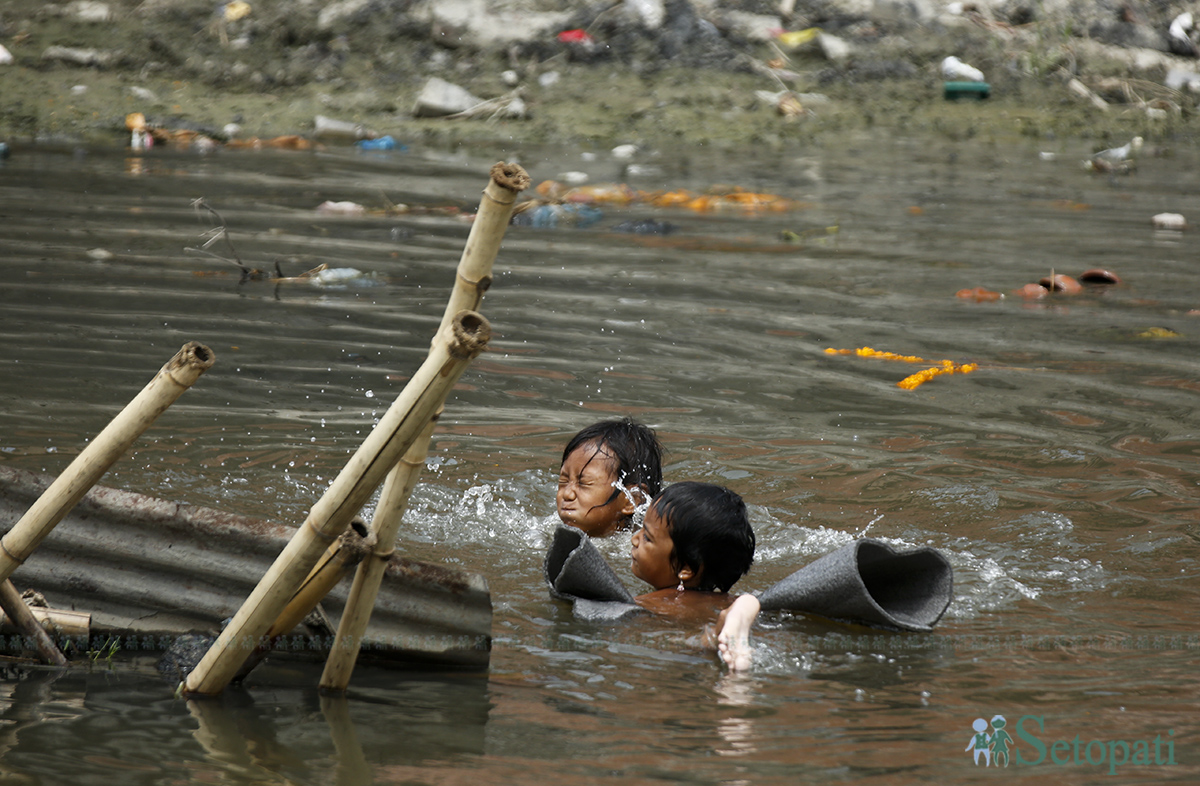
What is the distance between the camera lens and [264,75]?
1375 centimetres

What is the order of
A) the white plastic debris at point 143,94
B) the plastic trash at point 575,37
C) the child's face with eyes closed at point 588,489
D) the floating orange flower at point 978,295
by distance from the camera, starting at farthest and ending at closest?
the plastic trash at point 575,37
the white plastic debris at point 143,94
the floating orange flower at point 978,295
the child's face with eyes closed at point 588,489

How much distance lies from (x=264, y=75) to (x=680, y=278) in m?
7.55

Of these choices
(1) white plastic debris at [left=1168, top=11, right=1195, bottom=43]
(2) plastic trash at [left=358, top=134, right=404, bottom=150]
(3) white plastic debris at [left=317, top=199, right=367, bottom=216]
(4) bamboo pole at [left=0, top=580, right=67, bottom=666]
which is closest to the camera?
(4) bamboo pole at [left=0, top=580, right=67, bottom=666]

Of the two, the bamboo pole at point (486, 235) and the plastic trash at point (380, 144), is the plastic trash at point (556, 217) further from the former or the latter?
the bamboo pole at point (486, 235)

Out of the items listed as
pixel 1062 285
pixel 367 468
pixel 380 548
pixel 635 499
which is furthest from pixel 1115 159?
pixel 367 468

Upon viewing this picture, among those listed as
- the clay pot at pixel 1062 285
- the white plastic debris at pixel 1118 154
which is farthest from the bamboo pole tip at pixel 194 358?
the white plastic debris at pixel 1118 154

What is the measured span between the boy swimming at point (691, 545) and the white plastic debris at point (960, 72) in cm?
1192

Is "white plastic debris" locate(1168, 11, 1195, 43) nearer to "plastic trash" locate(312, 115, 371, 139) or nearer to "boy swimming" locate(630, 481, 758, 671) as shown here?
"plastic trash" locate(312, 115, 371, 139)

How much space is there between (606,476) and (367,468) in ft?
7.61

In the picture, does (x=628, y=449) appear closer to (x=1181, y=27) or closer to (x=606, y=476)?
(x=606, y=476)

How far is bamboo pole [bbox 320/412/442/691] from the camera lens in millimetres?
2405

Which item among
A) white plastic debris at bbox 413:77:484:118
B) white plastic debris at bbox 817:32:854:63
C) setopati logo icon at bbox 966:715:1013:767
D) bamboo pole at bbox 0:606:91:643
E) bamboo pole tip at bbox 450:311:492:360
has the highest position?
bamboo pole tip at bbox 450:311:492:360

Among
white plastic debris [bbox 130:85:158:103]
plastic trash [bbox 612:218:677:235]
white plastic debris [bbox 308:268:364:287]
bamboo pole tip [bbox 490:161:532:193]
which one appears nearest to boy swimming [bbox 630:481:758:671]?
bamboo pole tip [bbox 490:161:532:193]

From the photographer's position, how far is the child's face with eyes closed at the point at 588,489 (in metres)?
4.54
